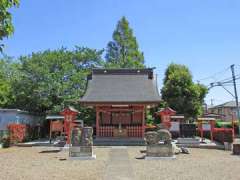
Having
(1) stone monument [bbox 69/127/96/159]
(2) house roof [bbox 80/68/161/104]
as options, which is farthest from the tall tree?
(1) stone monument [bbox 69/127/96/159]

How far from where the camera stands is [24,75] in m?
30.2

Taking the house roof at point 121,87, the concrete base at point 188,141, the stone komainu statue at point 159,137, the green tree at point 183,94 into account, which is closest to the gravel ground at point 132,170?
the stone komainu statue at point 159,137

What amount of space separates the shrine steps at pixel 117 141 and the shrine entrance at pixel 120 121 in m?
0.70

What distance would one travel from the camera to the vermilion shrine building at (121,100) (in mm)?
23891

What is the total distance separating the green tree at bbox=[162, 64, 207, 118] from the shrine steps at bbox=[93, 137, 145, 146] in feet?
49.1

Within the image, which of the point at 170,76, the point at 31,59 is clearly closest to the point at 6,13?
the point at 31,59

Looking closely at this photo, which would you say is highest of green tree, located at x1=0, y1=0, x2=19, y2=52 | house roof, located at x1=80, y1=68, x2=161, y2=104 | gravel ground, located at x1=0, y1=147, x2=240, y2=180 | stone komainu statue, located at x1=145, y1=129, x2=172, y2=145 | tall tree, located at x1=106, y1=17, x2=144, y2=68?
tall tree, located at x1=106, y1=17, x2=144, y2=68

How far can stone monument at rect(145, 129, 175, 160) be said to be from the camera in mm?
14939

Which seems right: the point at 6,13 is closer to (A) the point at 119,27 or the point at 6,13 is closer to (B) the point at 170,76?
(B) the point at 170,76

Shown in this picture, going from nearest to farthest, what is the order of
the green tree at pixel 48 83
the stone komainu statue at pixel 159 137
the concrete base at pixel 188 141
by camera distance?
1. the stone komainu statue at pixel 159 137
2. the concrete base at pixel 188 141
3. the green tree at pixel 48 83

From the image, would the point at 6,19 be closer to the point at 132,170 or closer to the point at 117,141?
the point at 132,170

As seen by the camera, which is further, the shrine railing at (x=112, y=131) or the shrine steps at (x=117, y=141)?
the shrine railing at (x=112, y=131)

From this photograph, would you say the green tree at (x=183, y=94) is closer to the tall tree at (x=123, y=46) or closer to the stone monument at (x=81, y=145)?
the tall tree at (x=123, y=46)

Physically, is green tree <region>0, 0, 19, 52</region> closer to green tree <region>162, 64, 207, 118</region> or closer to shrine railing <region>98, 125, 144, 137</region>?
shrine railing <region>98, 125, 144, 137</region>
